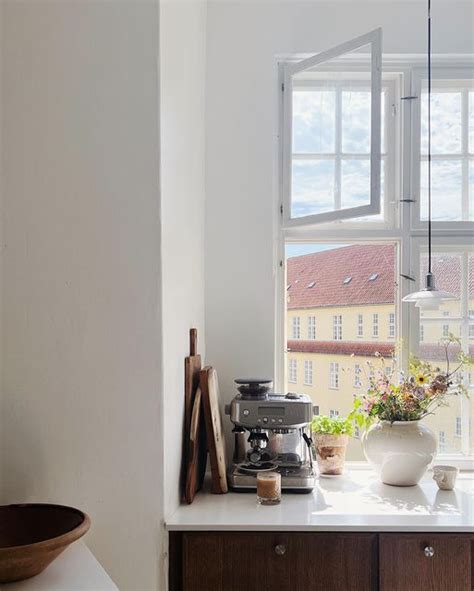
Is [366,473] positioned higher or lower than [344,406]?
lower

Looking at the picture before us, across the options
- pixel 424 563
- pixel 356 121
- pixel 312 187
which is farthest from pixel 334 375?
pixel 356 121

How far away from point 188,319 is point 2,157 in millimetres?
796

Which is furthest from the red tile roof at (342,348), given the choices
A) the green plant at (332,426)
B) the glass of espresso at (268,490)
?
the glass of espresso at (268,490)

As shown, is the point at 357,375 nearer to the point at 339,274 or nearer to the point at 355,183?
the point at 339,274

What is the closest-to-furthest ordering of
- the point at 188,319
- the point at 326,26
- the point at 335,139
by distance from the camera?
the point at 188,319 < the point at 335,139 < the point at 326,26

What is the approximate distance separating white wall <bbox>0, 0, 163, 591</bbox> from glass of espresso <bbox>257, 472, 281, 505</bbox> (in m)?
0.40

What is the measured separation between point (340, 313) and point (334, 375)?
10.5 inches

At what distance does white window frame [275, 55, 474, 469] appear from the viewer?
2.46m

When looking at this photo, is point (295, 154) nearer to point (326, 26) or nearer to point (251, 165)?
point (251, 165)

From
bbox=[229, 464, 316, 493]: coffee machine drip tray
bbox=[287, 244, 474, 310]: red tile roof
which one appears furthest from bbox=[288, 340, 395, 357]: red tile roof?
bbox=[229, 464, 316, 493]: coffee machine drip tray

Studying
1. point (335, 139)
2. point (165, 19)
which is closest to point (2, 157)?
point (165, 19)

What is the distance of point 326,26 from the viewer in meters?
2.46

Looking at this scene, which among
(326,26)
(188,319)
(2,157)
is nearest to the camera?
(2,157)

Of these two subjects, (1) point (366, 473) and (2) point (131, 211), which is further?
(1) point (366, 473)
